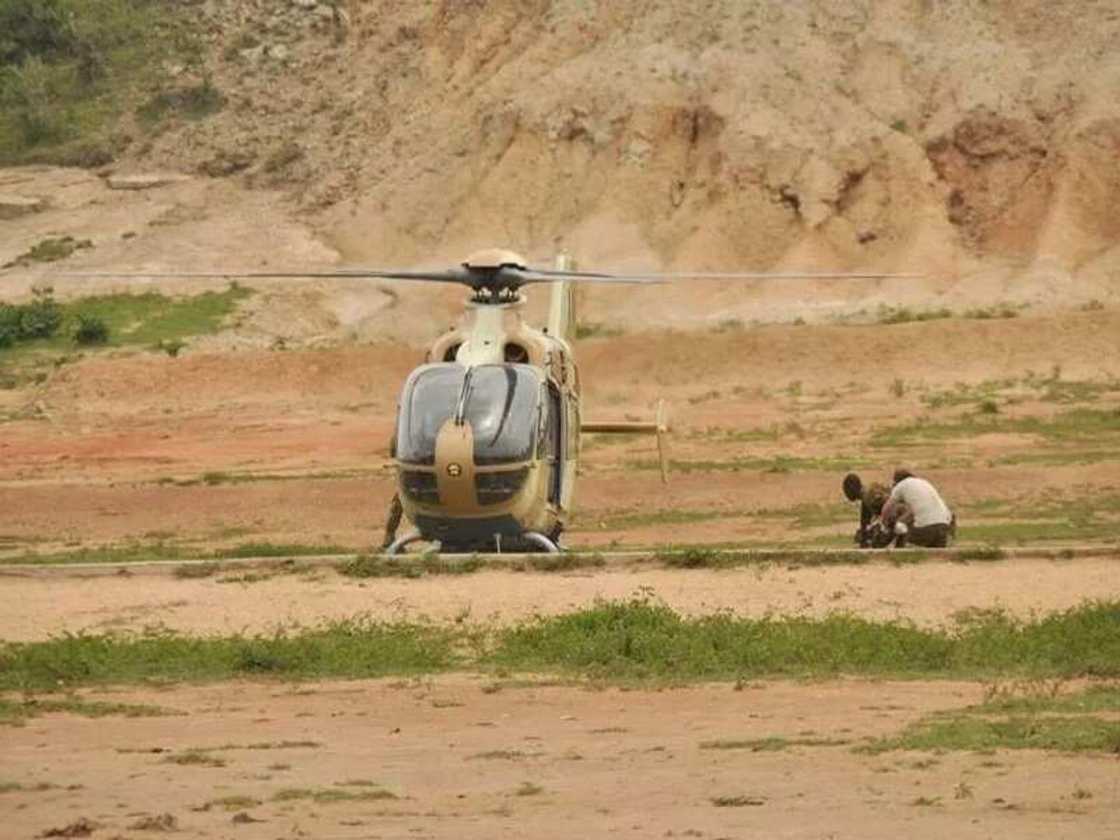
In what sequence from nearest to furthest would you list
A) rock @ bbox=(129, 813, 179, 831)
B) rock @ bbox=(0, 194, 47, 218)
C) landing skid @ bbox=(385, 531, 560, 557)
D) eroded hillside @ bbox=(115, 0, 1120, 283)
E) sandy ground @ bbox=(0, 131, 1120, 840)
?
rock @ bbox=(129, 813, 179, 831)
sandy ground @ bbox=(0, 131, 1120, 840)
landing skid @ bbox=(385, 531, 560, 557)
eroded hillside @ bbox=(115, 0, 1120, 283)
rock @ bbox=(0, 194, 47, 218)

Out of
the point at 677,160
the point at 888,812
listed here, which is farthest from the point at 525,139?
the point at 888,812

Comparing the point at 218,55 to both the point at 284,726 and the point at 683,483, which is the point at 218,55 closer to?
the point at 683,483

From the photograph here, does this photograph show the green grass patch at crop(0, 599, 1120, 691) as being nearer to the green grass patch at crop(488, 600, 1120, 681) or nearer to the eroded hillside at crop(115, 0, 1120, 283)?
the green grass patch at crop(488, 600, 1120, 681)

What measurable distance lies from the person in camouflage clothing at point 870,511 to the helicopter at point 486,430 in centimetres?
267

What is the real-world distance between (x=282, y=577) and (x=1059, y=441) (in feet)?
60.7

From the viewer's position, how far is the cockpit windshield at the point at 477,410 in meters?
24.5

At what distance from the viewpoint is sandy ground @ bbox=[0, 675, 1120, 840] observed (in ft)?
42.4

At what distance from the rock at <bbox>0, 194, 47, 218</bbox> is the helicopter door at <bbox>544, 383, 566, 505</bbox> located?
34358mm

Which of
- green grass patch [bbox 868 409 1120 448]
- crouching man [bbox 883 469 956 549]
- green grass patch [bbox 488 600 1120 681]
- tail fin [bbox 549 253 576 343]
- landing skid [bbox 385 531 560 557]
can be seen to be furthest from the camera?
green grass patch [bbox 868 409 1120 448]

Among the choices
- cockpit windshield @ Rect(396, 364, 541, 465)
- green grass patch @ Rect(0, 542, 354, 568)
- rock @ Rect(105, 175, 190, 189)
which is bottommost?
green grass patch @ Rect(0, 542, 354, 568)

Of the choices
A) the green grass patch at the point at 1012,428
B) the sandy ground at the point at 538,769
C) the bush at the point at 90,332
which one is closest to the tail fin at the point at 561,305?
the green grass patch at the point at 1012,428

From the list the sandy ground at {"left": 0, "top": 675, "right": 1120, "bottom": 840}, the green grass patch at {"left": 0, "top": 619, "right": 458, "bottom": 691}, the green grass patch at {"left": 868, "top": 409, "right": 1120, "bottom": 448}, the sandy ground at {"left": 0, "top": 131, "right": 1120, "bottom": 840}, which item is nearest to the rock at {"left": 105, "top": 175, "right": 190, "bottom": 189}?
the sandy ground at {"left": 0, "top": 131, "right": 1120, "bottom": 840}

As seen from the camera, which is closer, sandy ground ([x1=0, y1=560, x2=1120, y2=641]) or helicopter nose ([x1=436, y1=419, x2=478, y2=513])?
sandy ground ([x1=0, y1=560, x2=1120, y2=641])

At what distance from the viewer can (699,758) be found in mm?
14781
